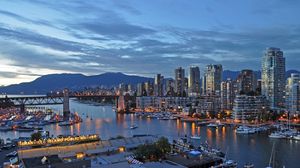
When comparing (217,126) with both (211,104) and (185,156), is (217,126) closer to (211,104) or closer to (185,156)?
(211,104)

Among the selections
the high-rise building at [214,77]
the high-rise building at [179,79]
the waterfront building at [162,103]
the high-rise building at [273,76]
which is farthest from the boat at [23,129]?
the high-rise building at [179,79]

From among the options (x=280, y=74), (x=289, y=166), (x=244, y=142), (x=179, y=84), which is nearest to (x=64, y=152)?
(x=289, y=166)

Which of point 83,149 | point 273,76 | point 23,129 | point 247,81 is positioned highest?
point 273,76

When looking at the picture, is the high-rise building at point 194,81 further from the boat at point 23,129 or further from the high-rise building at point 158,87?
the boat at point 23,129

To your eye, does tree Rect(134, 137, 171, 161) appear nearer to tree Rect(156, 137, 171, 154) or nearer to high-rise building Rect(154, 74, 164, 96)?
tree Rect(156, 137, 171, 154)

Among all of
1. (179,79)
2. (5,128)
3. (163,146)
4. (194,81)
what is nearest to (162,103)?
(194,81)

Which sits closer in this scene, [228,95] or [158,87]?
[228,95]

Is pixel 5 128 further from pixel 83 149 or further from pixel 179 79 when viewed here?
pixel 179 79
